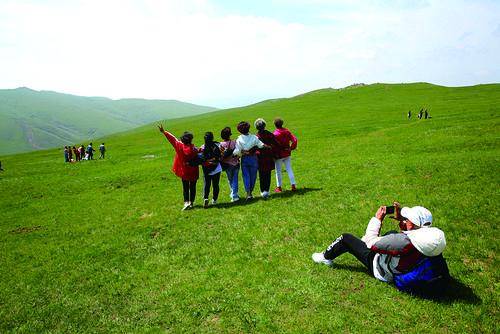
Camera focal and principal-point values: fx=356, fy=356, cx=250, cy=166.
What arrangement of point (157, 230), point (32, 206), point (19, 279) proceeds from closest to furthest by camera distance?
point (19, 279)
point (157, 230)
point (32, 206)

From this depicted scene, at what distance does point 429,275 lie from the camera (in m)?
8.55

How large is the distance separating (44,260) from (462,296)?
1442 cm

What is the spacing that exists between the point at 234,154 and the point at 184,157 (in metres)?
2.39

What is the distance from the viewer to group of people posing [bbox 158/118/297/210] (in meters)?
16.9

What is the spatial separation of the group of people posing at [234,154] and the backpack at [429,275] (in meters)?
9.44

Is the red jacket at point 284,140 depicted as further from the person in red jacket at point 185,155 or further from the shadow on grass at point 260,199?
the person in red jacket at point 185,155

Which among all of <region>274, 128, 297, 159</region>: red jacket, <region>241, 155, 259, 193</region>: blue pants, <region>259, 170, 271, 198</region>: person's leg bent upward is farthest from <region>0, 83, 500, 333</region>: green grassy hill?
<region>274, 128, 297, 159</region>: red jacket

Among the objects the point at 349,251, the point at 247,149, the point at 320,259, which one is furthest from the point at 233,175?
the point at 349,251

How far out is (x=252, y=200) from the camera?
1847 centimetres

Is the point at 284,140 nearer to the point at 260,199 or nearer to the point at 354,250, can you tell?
the point at 260,199

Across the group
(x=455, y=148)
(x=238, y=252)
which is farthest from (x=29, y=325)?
(x=455, y=148)

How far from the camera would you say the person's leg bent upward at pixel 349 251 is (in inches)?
385

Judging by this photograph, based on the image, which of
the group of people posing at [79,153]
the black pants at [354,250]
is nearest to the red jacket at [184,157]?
the black pants at [354,250]

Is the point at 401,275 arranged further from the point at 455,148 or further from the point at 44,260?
the point at 455,148
